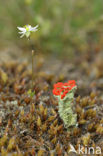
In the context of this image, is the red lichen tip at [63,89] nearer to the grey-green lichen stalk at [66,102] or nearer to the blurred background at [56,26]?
the grey-green lichen stalk at [66,102]

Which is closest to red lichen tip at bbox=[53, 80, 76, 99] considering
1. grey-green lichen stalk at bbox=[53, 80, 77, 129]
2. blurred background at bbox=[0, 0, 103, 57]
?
grey-green lichen stalk at bbox=[53, 80, 77, 129]

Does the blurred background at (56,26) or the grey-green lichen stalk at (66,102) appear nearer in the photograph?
the grey-green lichen stalk at (66,102)

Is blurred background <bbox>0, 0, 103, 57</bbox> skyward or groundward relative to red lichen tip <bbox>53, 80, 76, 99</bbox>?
skyward

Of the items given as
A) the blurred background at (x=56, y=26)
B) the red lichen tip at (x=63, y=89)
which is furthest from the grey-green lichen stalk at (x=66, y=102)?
the blurred background at (x=56, y=26)

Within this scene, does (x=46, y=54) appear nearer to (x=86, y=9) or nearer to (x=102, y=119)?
(x=86, y=9)

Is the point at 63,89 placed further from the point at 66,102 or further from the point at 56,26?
the point at 56,26

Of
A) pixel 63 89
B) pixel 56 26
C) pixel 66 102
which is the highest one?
pixel 56 26

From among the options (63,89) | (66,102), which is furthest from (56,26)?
(66,102)

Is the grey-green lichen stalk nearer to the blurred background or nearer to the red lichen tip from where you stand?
the red lichen tip

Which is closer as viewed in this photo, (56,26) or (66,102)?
(66,102)
